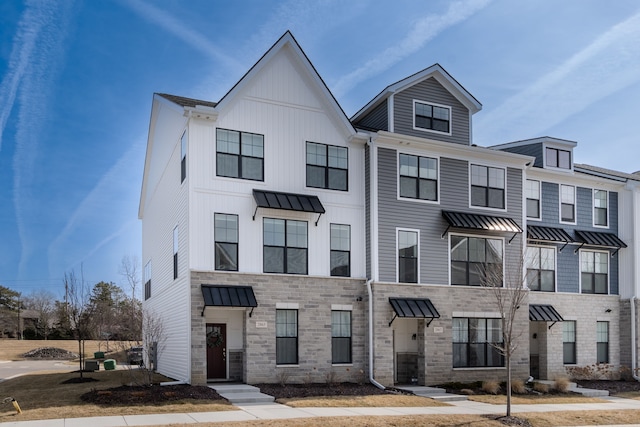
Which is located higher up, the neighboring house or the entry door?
the neighboring house

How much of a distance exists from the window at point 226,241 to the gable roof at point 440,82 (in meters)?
8.17

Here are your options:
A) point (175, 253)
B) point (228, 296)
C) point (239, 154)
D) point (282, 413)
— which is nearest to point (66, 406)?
point (282, 413)

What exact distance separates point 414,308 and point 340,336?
9.58ft

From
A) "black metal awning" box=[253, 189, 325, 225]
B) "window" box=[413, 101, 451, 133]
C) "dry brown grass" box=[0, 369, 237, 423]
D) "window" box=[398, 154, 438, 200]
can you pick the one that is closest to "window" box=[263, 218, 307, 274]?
"black metal awning" box=[253, 189, 325, 225]

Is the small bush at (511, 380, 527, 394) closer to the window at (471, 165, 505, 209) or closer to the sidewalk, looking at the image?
the sidewalk

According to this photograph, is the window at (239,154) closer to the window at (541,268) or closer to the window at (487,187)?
the window at (487,187)

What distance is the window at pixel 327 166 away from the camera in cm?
2273

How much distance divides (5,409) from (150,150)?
1668 cm

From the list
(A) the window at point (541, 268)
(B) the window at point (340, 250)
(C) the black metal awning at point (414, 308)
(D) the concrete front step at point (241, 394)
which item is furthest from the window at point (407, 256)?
(D) the concrete front step at point (241, 394)

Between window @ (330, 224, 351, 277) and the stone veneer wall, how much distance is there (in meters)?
0.38

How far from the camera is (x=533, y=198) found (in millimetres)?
28219

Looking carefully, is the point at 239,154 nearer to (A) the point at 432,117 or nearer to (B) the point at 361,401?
(A) the point at 432,117

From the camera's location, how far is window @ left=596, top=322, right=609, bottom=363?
29.1 meters

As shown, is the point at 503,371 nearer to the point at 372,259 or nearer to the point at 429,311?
the point at 429,311
